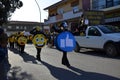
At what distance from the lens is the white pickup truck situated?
50.3ft

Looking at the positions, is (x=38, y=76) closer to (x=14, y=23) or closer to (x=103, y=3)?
(x=103, y=3)

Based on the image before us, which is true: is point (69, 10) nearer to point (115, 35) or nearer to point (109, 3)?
point (109, 3)

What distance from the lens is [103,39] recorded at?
52.9 ft

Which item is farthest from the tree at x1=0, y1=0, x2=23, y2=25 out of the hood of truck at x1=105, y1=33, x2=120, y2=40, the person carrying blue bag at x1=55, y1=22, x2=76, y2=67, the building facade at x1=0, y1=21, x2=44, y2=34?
the building facade at x1=0, y1=21, x2=44, y2=34

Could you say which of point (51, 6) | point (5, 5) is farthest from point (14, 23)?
point (5, 5)

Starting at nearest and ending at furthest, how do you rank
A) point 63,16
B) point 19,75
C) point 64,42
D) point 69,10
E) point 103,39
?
point 19,75, point 64,42, point 103,39, point 63,16, point 69,10

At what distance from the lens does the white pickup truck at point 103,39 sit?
50.3 feet

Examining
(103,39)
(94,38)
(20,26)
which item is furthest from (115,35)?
(20,26)

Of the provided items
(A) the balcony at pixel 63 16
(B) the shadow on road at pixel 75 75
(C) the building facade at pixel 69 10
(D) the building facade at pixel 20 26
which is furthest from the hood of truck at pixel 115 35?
(D) the building facade at pixel 20 26

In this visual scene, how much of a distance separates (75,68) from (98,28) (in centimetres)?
580

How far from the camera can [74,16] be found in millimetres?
37562

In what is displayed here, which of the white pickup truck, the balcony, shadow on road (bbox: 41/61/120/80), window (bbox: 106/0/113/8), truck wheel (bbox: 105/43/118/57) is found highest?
window (bbox: 106/0/113/8)

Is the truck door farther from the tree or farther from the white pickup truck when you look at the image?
the tree

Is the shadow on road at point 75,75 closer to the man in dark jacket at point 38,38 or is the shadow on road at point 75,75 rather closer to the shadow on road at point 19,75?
the shadow on road at point 19,75
